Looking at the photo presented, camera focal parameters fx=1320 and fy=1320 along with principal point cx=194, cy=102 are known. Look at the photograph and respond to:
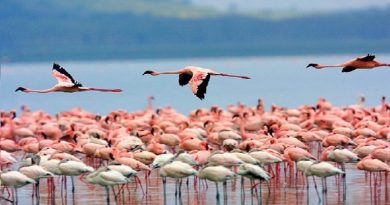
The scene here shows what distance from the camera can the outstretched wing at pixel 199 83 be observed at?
13.9 m

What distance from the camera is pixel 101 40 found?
117m

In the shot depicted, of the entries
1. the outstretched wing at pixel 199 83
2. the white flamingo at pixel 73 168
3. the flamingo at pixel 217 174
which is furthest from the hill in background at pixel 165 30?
the flamingo at pixel 217 174

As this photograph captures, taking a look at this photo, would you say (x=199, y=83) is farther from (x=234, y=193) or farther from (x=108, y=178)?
(x=108, y=178)

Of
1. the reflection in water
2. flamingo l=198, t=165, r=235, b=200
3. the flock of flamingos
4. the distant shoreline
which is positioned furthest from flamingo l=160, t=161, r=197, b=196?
the distant shoreline

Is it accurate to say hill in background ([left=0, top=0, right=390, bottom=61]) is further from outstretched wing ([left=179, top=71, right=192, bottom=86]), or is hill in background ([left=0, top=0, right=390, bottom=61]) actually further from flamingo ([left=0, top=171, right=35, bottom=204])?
flamingo ([left=0, top=171, right=35, bottom=204])

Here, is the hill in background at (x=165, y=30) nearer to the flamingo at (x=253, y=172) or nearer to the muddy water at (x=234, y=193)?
the muddy water at (x=234, y=193)

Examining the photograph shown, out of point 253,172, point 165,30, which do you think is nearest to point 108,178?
point 253,172

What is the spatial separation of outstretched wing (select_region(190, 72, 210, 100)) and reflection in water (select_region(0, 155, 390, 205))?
104cm

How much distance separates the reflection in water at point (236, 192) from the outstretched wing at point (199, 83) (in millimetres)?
1038

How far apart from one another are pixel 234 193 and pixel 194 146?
212 cm

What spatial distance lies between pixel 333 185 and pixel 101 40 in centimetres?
10288

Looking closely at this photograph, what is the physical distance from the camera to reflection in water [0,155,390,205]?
46.0ft

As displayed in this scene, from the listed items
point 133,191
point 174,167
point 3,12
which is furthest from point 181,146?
point 3,12

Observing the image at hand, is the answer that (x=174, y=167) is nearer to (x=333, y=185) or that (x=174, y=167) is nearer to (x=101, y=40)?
(x=333, y=185)
